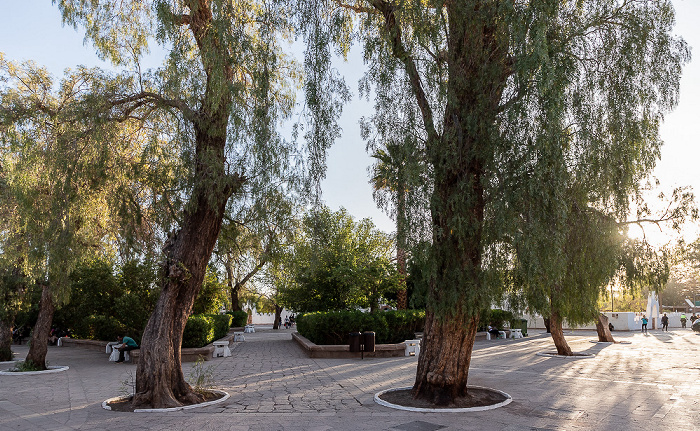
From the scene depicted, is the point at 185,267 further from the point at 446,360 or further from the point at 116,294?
the point at 116,294

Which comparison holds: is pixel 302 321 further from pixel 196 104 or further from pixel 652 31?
pixel 652 31

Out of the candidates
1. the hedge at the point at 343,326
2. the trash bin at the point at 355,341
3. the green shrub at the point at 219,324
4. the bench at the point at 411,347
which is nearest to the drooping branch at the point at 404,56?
the trash bin at the point at 355,341

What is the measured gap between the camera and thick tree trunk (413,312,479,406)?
9.05 metres

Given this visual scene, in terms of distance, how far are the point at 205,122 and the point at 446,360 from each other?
638 centimetres

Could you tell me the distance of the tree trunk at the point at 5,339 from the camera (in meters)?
16.6

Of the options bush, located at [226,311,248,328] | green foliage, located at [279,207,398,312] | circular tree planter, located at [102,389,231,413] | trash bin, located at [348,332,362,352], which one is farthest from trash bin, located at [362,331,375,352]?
bush, located at [226,311,248,328]

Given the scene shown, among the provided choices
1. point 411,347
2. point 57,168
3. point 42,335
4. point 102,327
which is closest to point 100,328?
point 102,327

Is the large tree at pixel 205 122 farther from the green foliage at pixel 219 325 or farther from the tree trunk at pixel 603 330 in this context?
the tree trunk at pixel 603 330

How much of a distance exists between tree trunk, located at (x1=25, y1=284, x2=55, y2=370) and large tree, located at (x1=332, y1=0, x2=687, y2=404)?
1149 centimetres

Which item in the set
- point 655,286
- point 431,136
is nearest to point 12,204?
point 431,136

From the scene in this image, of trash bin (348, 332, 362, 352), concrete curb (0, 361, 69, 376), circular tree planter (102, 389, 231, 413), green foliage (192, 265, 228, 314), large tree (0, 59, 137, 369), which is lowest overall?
concrete curb (0, 361, 69, 376)

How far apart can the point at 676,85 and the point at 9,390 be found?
14715mm

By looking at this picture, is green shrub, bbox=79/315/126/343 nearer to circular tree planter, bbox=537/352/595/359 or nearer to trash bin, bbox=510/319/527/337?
circular tree planter, bbox=537/352/595/359

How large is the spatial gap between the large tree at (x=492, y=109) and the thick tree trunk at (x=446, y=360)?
0.02 metres
